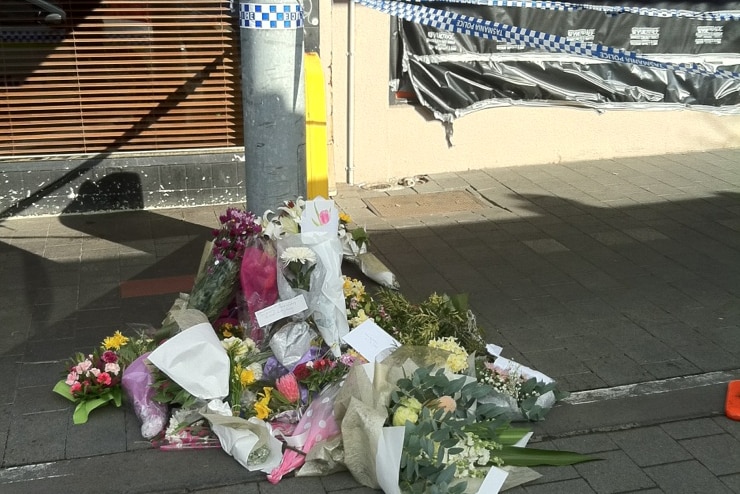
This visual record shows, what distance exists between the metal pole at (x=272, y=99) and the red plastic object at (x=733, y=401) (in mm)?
2889

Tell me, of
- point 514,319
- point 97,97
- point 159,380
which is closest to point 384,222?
point 514,319

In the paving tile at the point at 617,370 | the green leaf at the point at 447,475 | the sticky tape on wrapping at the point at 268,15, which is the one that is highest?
the sticky tape on wrapping at the point at 268,15

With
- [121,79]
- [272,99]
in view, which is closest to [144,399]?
[272,99]

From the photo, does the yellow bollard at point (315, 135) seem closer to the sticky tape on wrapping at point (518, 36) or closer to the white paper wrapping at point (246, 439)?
the sticky tape on wrapping at point (518, 36)

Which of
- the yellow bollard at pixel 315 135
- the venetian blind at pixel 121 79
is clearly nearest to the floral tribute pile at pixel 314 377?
the yellow bollard at pixel 315 135

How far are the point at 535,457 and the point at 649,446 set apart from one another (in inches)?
26.3

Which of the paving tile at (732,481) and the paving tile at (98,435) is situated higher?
the paving tile at (732,481)

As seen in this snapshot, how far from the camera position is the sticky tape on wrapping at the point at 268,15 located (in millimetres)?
5020

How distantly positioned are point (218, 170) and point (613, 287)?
3.87 m

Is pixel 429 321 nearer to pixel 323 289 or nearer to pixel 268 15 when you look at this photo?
pixel 323 289

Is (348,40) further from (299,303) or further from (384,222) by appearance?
(299,303)

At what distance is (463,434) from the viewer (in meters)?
4.01

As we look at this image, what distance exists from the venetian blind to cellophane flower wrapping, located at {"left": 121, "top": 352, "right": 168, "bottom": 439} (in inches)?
158

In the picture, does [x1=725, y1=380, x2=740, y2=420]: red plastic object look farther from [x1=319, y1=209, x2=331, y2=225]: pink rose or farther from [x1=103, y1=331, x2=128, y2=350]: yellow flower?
[x1=103, y1=331, x2=128, y2=350]: yellow flower
